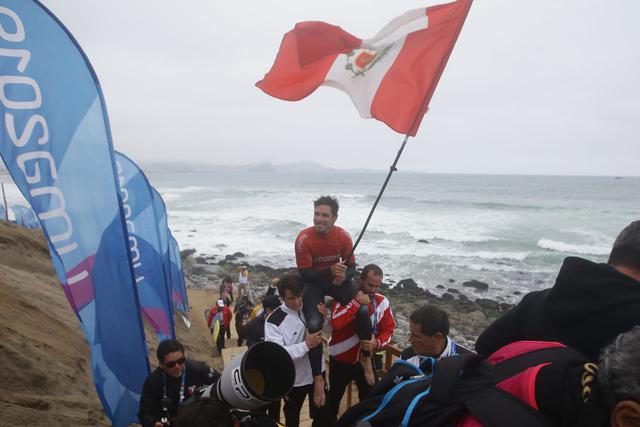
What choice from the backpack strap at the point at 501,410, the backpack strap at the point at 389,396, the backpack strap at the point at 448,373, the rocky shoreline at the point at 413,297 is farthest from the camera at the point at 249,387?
the rocky shoreline at the point at 413,297

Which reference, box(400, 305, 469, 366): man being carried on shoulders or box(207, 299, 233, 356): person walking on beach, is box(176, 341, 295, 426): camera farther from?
box(207, 299, 233, 356): person walking on beach

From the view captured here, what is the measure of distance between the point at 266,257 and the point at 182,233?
12.5 metres

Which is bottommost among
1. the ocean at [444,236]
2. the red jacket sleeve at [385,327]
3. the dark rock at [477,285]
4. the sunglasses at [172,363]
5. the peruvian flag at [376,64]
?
the dark rock at [477,285]

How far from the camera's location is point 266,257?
28797 millimetres

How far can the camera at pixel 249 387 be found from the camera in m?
1.75

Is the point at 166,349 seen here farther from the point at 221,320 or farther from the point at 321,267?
the point at 221,320

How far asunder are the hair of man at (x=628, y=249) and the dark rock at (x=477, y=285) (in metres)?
20.9

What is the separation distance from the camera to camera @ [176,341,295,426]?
68.8 inches

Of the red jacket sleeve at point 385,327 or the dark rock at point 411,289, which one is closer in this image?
the red jacket sleeve at point 385,327

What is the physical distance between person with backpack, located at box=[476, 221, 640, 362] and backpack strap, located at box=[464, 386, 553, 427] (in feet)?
2.02

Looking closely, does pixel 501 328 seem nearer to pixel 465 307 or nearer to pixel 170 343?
pixel 170 343

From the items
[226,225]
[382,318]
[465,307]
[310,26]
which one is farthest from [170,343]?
[226,225]

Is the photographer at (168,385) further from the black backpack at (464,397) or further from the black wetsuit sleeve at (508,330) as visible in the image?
the black wetsuit sleeve at (508,330)

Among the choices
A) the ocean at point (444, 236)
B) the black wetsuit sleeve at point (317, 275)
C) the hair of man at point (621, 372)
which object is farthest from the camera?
the ocean at point (444, 236)
